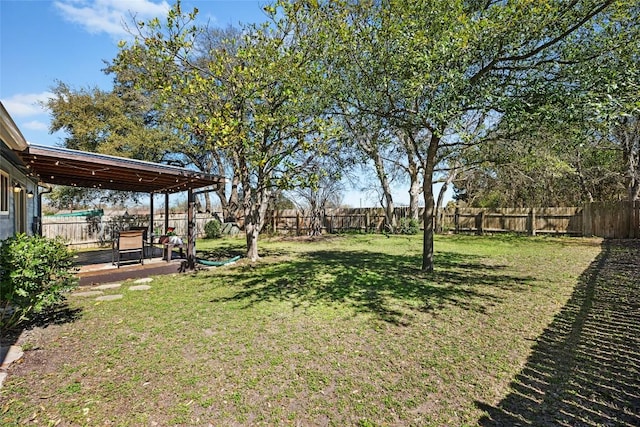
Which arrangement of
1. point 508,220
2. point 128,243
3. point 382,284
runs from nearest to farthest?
1. point 382,284
2. point 128,243
3. point 508,220

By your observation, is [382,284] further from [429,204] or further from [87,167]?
[87,167]

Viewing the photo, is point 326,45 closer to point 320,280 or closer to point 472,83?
point 472,83

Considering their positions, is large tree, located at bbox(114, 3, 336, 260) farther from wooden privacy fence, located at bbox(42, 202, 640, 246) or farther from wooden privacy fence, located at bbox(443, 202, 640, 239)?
wooden privacy fence, located at bbox(443, 202, 640, 239)

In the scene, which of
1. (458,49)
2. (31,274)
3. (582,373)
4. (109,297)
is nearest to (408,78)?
(458,49)

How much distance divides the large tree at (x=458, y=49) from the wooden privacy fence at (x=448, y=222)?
33.1 ft

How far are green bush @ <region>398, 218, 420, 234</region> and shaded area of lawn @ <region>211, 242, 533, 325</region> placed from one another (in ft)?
26.3

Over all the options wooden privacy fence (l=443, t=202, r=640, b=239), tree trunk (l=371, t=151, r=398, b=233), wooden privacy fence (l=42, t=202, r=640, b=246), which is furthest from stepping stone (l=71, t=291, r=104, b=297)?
wooden privacy fence (l=443, t=202, r=640, b=239)

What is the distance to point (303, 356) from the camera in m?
3.27

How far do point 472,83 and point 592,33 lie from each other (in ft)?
6.40

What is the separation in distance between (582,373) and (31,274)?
538 cm

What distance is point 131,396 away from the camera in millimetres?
2572

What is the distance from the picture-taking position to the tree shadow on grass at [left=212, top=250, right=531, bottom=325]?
4.95m

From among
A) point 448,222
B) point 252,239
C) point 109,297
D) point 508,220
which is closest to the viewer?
point 109,297

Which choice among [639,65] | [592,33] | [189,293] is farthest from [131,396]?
[592,33]
